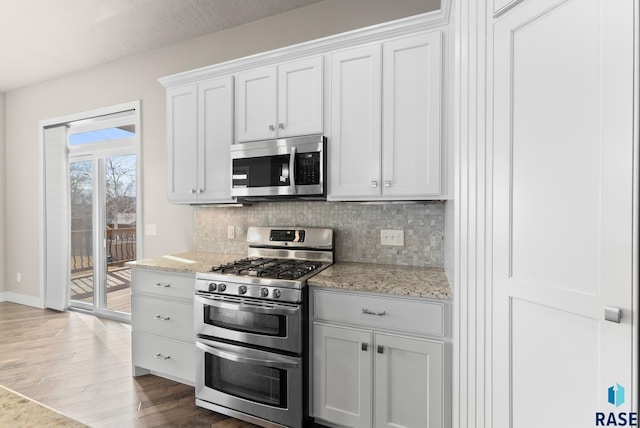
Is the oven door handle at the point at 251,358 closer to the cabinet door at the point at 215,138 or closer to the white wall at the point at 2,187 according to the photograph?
the cabinet door at the point at 215,138

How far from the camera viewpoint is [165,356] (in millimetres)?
2457

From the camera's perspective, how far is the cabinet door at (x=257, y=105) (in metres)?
2.40

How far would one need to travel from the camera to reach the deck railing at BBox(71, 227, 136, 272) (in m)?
3.87

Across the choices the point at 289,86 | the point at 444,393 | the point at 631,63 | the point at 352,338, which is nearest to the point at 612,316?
the point at 631,63

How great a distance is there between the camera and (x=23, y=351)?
3.12 meters

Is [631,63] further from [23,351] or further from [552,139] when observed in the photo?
[23,351]

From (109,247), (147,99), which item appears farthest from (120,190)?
(147,99)

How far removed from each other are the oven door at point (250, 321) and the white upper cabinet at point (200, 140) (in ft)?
2.85

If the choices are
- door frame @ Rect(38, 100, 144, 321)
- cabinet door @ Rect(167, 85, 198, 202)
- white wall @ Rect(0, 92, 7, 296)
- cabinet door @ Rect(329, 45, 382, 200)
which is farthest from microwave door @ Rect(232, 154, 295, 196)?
white wall @ Rect(0, 92, 7, 296)

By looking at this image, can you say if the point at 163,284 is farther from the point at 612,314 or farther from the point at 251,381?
the point at 612,314

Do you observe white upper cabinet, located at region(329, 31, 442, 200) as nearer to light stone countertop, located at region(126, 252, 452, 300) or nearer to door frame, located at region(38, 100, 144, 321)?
light stone countertop, located at region(126, 252, 452, 300)

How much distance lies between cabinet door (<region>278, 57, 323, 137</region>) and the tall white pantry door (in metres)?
1.18

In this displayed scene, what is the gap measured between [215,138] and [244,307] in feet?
4.56

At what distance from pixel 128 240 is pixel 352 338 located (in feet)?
10.5
